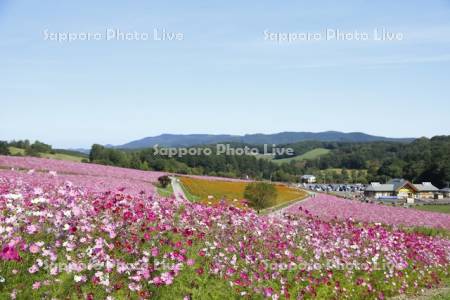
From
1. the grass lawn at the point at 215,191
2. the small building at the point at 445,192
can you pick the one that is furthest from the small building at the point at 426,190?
the grass lawn at the point at 215,191

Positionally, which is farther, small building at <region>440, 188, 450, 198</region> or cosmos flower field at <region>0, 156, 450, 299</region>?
small building at <region>440, 188, 450, 198</region>

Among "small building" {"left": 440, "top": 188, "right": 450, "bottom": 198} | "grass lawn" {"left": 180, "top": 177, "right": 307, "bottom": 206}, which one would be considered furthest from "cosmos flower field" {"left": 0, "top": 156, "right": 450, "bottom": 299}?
"small building" {"left": 440, "top": 188, "right": 450, "bottom": 198}

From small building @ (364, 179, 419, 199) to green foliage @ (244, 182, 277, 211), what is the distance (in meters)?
90.1

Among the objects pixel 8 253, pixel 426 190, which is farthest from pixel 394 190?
pixel 8 253

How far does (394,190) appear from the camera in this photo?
12694cm

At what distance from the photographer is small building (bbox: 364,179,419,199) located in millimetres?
124750

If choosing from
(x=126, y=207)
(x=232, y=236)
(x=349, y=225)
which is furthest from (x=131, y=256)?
(x=349, y=225)

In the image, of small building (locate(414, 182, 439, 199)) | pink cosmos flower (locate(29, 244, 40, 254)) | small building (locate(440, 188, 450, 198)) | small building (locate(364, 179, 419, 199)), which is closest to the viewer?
pink cosmos flower (locate(29, 244, 40, 254))

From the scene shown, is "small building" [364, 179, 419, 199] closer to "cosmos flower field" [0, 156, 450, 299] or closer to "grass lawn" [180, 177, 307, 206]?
"grass lawn" [180, 177, 307, 206]

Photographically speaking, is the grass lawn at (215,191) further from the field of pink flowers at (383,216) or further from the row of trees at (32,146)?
the row of trees at (32,146)

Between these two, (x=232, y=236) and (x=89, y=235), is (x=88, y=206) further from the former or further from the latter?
(x=232, y=236)

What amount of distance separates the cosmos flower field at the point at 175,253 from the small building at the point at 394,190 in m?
114

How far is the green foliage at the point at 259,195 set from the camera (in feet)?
119

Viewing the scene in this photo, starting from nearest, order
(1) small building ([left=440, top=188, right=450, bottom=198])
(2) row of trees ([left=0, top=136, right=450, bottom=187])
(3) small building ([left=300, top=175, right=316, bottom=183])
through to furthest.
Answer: (2) row of trees ([left=0, top=136, right=450, bottom=187]), (1) small building ([left=440, top=188, right=450, bottom=198]), (3) small building ([left=300, top=175, right=316, bottom=183])
